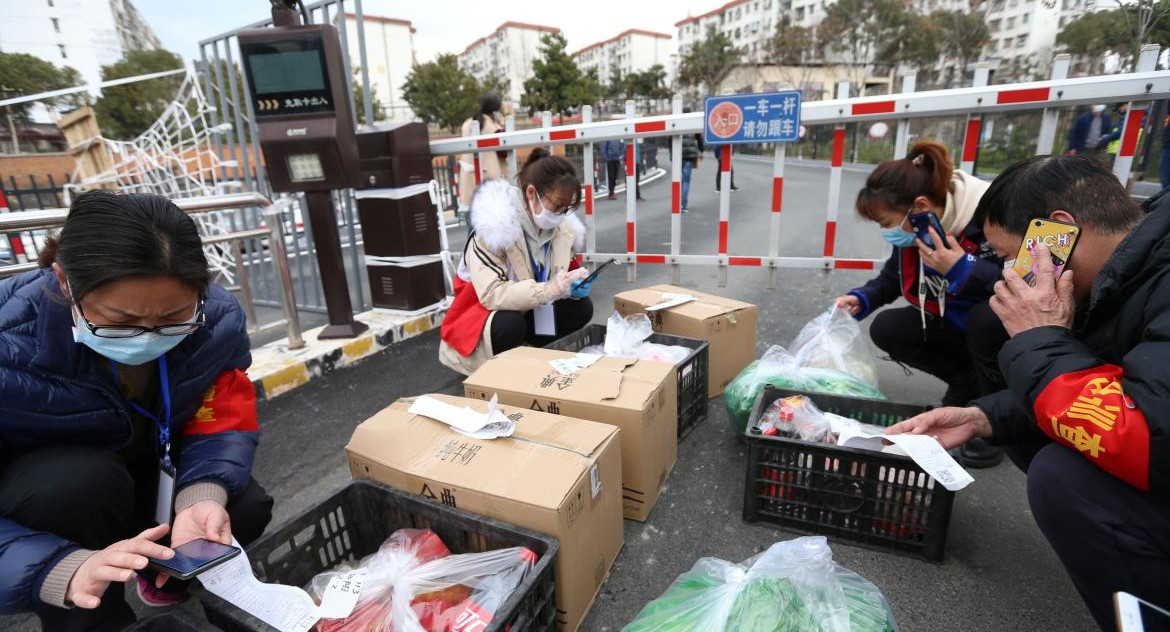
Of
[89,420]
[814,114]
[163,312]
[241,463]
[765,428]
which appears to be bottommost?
[765,428]

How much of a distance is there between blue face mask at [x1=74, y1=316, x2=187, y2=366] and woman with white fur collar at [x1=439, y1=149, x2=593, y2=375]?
1.42m

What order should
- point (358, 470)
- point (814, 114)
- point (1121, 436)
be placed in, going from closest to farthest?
point (1121, 436), point (358, 470), point (814, 114)

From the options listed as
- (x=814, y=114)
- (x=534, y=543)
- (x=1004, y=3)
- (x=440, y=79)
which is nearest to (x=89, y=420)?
(x=534, y=543)

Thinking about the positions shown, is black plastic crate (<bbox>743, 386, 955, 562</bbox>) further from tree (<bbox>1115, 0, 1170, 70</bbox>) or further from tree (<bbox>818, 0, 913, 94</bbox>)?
tree (<bbox>818, 0, 913, 94</bbox>)

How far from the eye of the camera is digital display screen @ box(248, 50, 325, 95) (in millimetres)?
3133

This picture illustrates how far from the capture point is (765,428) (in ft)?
6.13

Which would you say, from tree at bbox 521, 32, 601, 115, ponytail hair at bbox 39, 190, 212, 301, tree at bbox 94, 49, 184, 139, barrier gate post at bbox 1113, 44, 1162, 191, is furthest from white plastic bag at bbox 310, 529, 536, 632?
tree at bbox 521, 32, 601, 115

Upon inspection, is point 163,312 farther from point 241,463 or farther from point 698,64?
point 698,64

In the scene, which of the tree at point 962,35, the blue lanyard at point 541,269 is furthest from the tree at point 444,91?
the blue lanyard at point 541,269

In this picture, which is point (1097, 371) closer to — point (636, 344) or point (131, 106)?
point (636, 344)

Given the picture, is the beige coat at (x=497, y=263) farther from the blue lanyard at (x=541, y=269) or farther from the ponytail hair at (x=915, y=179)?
the ponytail hair at (x=915, y=179)

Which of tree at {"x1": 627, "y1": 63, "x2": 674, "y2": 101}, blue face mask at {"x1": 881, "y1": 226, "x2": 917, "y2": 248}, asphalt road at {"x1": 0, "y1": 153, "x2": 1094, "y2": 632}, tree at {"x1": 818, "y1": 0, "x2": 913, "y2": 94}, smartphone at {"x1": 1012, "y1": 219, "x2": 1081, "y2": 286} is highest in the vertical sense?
tree at {"x1": 818, "y1": 0, "x2": 913, "y2": 94}

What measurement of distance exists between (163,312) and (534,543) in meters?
0.99

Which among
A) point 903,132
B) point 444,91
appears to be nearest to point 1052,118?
point 903,132
